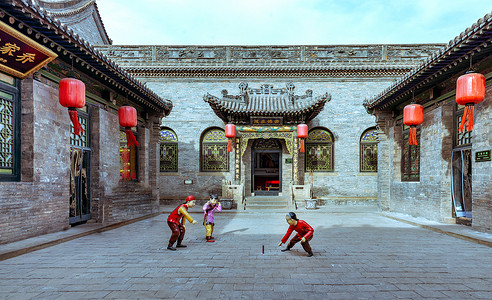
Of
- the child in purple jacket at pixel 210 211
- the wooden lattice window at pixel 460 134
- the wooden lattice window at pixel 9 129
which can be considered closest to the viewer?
the wooden lattice window at pixel 9 129

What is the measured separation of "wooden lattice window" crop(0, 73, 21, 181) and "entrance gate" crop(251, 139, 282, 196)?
9.05m

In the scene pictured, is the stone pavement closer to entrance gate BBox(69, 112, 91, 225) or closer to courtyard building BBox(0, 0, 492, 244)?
entrance gate BBox(69, 112, 91, 225)

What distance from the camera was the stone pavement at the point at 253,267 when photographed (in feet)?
10.4

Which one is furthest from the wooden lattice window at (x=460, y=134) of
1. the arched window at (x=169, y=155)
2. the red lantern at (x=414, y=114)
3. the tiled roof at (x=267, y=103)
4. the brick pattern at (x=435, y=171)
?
the arched window at (x=169, y=155)

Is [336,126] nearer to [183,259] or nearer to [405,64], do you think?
[405,64]

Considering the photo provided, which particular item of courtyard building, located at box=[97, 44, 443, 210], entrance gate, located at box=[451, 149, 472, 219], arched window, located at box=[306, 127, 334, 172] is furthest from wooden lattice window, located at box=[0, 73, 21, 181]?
arched window, located at box=[306, 127, 334, 172]

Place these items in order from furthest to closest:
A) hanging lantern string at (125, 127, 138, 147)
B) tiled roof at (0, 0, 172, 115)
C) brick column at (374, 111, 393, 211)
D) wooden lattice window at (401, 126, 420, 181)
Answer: brick column at (374, 111, 393, 211), wooden lattice window at (401, 126, 420, 181), hanging lantern string at (125, 127, 138, 147), tiled roof at (0, 0, 172, 115)

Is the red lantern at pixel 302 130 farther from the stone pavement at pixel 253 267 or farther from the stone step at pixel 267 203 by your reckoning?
the stone pavement at pixel 253 267

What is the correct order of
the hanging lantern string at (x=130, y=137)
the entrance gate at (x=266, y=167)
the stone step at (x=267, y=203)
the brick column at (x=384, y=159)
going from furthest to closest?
the entrance gate at (x=266, y=167) < the stone step at (x=267, y=203) < the brick column at (x=384, y=159) < the hanging lantern string at (x=130, y=137)

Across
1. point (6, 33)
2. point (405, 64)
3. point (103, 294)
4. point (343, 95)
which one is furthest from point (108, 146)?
point (405, 64)

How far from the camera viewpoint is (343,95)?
43.2 feet

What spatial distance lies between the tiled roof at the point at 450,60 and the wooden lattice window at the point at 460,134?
917 millimetres

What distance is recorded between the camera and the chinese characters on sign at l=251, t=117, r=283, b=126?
38.7 feet

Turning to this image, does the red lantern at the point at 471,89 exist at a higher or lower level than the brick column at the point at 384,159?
higher
